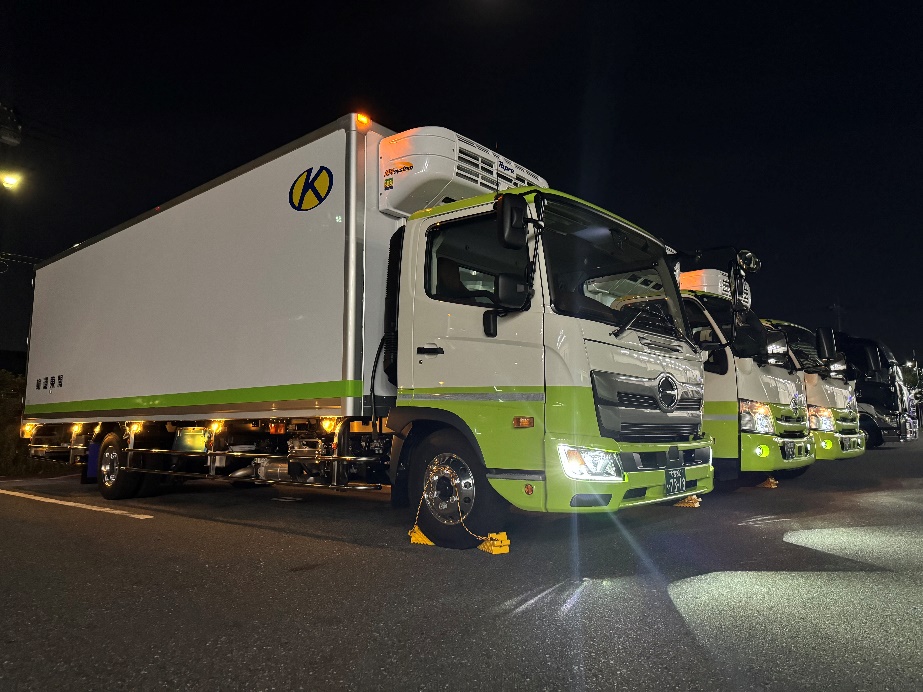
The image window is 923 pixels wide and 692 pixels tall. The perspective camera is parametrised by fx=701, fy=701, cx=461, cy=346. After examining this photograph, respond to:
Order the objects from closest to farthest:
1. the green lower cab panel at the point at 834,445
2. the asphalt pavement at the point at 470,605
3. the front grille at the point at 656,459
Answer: the asphalt pavement at the point at 470,605 → the front grille at the point at 656,459 → the green lower cab panel at the point at 834,445

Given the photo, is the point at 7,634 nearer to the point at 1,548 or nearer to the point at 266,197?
the point at 1,548

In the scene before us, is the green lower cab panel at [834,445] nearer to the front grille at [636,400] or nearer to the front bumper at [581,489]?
the front grille at [636,400]

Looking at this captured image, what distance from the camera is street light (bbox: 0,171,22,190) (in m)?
13.0

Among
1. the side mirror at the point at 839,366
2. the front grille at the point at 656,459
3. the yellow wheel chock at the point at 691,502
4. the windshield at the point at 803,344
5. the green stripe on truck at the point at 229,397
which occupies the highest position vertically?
the windshield at the point at 803,344

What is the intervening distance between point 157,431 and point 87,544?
9.03 ft

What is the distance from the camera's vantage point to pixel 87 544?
5.71m

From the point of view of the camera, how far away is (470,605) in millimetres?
3822

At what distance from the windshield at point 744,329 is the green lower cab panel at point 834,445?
2268 mm

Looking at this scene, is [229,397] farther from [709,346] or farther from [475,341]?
[709,346]

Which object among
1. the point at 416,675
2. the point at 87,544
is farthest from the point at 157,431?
the point at 416,675

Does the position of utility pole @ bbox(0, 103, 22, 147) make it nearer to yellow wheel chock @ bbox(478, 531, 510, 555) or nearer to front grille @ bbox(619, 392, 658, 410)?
yellow wheel chock @ bbox(478, 531, 510, 555)

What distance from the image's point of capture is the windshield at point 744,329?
764cm

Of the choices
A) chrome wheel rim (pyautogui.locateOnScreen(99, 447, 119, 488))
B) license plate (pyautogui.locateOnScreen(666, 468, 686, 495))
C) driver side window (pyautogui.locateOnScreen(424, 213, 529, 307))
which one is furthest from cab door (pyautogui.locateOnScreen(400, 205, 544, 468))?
chrome wheel rim (pyautogui.locateOnScreen(99, 447, 119, 488))

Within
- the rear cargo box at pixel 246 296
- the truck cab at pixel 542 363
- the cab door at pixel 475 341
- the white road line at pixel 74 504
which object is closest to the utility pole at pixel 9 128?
the rear cargo box at pixel 246 296
